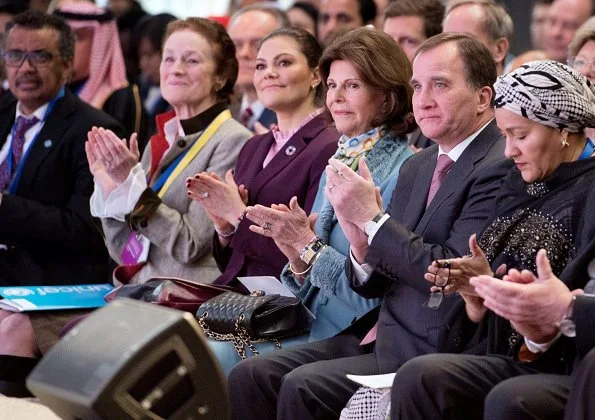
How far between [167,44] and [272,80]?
2.41 feet

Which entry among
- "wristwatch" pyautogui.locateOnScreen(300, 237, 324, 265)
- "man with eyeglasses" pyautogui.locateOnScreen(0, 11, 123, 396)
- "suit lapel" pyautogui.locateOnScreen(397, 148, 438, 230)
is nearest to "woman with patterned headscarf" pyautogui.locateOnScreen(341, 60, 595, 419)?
"suit lapel" pyautogui.locateOnScreen(397, 148, 438, 230)

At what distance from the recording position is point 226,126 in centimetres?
550

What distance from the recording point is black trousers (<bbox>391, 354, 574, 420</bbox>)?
3.40m

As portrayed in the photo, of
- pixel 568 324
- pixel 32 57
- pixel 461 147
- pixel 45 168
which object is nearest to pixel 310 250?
pixel 461 147

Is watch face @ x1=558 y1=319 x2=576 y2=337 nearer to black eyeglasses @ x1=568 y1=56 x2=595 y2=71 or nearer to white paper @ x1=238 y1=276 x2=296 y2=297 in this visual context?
white paper @ x1=238 y1=276 x2=296 y2=297

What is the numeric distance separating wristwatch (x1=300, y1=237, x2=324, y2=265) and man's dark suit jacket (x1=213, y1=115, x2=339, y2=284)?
44 centimetres

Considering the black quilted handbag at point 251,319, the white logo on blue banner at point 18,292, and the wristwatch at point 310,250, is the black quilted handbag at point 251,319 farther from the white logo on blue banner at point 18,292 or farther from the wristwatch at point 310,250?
the white logo on blue banner at point 18,292

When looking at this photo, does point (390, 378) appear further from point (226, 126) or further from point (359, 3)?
point (359, 3)

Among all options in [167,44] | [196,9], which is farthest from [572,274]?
[196,9]

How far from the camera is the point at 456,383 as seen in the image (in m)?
3.53

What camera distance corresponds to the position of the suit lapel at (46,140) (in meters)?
6.02

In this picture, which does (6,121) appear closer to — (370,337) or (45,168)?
(45,168)

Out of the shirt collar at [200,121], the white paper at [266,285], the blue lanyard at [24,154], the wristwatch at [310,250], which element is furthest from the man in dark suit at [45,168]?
the wristwatch at [310,250]

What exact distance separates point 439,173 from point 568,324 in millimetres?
935
